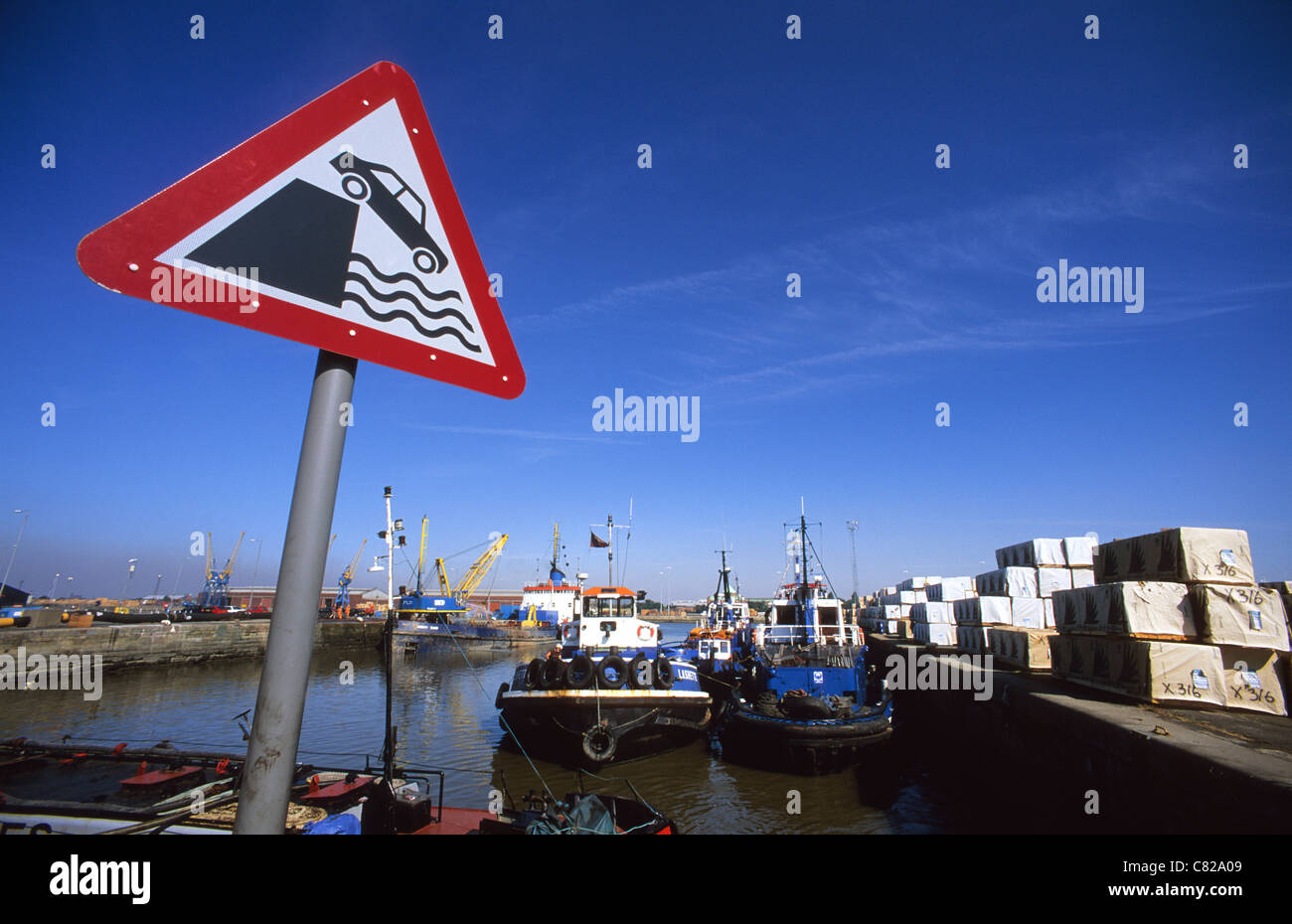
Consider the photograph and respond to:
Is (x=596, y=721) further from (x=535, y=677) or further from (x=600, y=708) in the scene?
(x=535, y=677)

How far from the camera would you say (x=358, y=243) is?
1810mm

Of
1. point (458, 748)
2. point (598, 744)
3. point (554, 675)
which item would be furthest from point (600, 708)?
point (458, 748)

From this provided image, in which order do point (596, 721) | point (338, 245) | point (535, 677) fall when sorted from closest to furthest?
1. point (338, 245)
2. point (596, 721)
3. point (535, 677)

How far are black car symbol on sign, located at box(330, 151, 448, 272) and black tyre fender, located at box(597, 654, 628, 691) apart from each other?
17860mm

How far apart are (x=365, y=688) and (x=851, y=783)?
97.3ft

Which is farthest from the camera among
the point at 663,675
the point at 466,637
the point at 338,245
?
the point at 466,637

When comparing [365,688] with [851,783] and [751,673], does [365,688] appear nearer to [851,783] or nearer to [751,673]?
[751,673]

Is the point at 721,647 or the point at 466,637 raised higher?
the point at 721,647

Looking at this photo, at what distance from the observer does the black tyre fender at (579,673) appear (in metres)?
18.2

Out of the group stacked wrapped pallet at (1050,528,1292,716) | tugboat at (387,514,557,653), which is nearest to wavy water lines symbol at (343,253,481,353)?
stacked wrapped pallet at (1050,528,1292,716)

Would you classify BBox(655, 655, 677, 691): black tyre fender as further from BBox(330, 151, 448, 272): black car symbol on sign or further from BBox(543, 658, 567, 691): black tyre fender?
BBox(330, 151, 448, 272): black car symbol on sign

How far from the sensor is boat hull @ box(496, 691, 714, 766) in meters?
17.5

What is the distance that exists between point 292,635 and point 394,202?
4.58ft

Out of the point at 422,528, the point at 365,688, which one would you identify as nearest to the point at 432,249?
the point at 365,688
